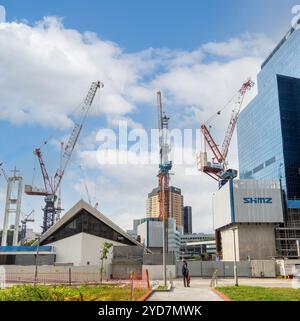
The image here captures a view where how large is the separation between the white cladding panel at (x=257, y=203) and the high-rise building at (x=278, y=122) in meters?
22.7

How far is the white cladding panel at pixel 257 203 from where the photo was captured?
70.7m

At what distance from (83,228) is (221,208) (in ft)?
98.1

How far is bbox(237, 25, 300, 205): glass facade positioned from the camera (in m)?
100

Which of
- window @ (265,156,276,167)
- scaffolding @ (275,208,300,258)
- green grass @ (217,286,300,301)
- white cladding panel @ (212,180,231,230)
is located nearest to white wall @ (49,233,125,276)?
white cladding panel @ (212,180,231,230)

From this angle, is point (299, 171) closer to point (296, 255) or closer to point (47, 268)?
point (296, 255)

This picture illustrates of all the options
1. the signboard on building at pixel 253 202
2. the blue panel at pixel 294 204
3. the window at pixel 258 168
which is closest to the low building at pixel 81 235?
the signboard on building at pixel 253 202

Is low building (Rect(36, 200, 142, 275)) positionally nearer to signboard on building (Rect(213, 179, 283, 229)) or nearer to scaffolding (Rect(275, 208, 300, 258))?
signboard on building (Rect(213, 179, 283, 229))

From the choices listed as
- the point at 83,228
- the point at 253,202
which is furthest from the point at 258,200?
the point at 83,228

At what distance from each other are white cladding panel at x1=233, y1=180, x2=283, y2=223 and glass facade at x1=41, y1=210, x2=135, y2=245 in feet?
80.3

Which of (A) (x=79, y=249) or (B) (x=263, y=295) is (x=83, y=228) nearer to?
(A) (x=79, y=249)

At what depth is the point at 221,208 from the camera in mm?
79375
